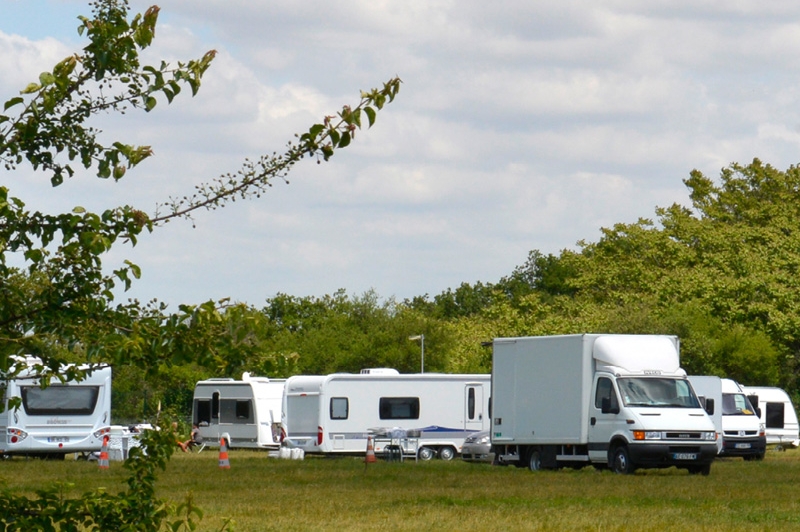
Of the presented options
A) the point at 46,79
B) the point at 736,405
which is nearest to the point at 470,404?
the point at 736,405

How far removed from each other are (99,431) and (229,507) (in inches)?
739

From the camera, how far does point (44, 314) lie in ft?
16.3

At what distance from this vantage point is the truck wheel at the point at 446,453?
118 feet

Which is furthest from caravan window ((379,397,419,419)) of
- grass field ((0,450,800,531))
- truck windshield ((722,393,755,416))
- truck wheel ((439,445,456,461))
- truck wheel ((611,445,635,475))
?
truck wheel ((611,445,635,475))

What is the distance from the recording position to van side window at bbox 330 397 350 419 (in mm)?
36062

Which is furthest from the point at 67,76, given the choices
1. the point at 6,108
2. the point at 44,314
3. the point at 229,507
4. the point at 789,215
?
the point at 789,215

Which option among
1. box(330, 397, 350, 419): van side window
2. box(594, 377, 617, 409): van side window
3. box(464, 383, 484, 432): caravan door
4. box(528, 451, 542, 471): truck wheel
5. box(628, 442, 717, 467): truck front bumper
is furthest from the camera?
box(464, 383, 484, 432): caravan door

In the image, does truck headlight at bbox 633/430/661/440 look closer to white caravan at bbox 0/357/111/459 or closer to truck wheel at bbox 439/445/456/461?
truck wheel at bbox 439/445/456/461

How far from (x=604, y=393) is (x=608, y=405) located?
0.84 feet

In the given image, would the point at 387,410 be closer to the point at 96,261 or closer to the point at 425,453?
the point at 425,453

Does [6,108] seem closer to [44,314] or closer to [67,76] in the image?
[67,76]

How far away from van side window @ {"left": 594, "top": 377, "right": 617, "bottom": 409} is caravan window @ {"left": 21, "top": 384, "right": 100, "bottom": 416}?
15.0m

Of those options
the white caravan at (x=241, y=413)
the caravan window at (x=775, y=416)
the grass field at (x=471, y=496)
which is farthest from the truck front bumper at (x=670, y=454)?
the white caravan at (x=241, y=413)

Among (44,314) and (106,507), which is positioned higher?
(44,314)
